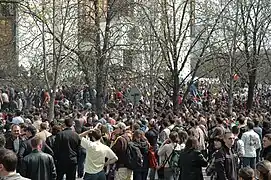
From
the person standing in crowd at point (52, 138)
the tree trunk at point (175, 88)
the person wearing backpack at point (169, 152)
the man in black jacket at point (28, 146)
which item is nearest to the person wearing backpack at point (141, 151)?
the person wearing backpack at point (169, 152)

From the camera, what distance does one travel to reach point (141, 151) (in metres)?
13.2

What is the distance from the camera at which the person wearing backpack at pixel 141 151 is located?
13.1 meters

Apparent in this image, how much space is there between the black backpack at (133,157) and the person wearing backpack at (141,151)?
4.5 inches

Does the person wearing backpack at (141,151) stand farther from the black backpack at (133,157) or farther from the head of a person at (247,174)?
the head of a person at (247,174)

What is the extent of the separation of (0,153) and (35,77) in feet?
92.4

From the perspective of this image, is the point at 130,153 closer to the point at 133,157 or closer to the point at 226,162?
the point at 133,157

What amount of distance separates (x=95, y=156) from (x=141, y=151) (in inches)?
75.7

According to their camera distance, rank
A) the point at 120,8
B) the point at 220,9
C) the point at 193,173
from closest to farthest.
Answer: the point at 193,173
the point at 120,8
the point at 220,9

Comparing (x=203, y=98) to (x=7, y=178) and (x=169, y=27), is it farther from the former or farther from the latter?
(x=7, y=178)

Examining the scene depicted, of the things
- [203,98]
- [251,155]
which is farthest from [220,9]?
[251,155]

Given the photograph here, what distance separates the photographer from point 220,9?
31.7 meters

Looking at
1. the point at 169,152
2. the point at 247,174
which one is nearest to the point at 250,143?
the point at 169,152

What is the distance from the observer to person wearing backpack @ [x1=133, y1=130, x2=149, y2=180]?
13.1 metres

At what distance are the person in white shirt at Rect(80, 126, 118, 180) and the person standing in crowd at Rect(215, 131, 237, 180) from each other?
7.59 feet
